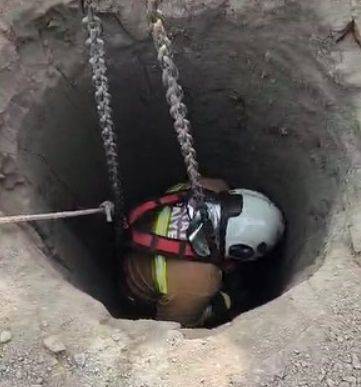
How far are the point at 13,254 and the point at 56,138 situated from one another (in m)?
0.77

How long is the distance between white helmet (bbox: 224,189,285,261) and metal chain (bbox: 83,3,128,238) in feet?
1.72

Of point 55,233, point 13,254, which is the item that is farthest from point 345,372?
point 55,233

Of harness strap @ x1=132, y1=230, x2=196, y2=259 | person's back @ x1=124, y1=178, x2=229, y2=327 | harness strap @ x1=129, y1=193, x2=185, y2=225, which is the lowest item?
person's back @ x1=124, y1=178, x2=229, y2=327

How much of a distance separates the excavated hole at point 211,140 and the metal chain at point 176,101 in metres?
0.17

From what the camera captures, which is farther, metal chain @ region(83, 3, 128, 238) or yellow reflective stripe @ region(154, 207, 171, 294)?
yellow reflective stripe @ region(154, 207, 171, 294)

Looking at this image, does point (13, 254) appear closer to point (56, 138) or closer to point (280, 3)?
point (56, 138)

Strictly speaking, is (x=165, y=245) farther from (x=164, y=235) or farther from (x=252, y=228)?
(x=252, y=228)

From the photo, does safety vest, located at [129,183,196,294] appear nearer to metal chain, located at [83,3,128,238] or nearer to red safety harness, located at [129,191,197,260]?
red safety harness, located at [129,191,197,260]

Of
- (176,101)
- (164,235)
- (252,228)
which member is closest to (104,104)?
(176,101)

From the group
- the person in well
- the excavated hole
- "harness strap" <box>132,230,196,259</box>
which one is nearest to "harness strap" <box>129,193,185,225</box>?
the person in well

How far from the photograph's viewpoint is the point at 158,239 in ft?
10.8

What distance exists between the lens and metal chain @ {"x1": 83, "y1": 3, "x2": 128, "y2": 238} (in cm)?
306

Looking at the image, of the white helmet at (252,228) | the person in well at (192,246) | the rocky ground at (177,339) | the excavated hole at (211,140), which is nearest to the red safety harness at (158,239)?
the person in well at (192,246)

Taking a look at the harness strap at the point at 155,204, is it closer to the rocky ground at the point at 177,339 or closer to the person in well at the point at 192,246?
the person in well at the point at 192,246
